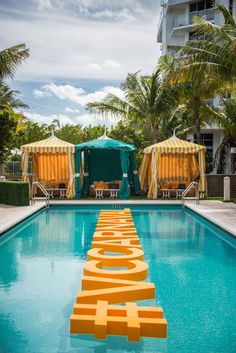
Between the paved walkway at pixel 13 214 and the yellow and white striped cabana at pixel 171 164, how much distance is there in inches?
224

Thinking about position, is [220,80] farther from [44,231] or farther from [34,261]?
[34,261]

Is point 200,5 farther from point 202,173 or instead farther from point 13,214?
point 13,214

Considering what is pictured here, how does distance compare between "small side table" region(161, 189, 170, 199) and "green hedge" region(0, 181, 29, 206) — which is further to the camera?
"small side table" region(161, 189, 170, 199)

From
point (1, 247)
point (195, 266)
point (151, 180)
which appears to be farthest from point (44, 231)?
point (151, 180)

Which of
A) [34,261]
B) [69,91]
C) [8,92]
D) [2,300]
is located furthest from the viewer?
[69,91]

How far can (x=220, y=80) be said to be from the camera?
55.2 feet

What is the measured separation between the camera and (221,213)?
46.2 feet

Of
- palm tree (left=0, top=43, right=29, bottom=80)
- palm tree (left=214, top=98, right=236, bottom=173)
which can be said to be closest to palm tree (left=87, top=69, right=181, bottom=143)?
palm tree (left=214, top=98, right=236, bottom=173)

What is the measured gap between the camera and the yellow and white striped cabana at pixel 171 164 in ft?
63.7

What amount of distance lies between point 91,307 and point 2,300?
5.19 feet

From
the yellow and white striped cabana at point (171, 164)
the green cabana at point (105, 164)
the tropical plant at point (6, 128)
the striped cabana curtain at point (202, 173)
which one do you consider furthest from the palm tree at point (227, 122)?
the tropical plant at point (6, 128)

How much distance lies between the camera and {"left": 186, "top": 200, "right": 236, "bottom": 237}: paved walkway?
11477 millimetres

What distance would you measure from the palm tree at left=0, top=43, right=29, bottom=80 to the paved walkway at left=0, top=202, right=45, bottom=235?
508 cm

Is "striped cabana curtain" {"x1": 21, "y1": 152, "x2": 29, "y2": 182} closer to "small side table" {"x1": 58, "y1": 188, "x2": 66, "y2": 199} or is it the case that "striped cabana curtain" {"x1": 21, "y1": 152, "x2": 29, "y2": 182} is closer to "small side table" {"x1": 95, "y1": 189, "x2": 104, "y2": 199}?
"small side table" {"x1": 58, "y1": 188, "x2": 66, "y2": 199}
